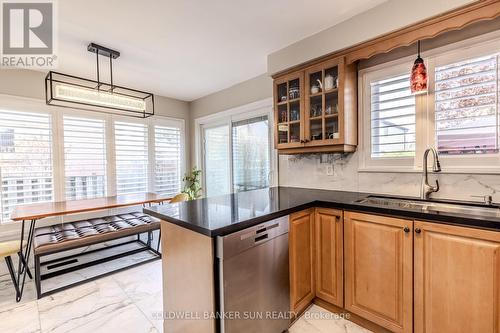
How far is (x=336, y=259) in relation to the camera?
1.87m

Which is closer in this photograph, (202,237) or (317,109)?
(202,237)

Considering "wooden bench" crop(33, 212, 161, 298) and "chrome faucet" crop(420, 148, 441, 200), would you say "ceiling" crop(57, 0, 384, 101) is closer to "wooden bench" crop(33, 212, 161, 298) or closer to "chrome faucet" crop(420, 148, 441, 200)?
"chrome faucet" crop(420, 148, 441, 200)

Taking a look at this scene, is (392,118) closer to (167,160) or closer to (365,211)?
(365,211)

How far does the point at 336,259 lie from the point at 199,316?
1.12 m

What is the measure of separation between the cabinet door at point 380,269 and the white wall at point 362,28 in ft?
4.84

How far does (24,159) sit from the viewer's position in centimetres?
294

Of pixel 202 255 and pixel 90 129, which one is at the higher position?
pixel 90 129

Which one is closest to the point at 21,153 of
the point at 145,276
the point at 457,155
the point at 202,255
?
the point at 145,276

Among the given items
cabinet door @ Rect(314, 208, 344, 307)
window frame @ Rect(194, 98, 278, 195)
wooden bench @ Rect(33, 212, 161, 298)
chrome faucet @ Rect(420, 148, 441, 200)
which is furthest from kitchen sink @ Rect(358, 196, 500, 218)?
wooden bench @ Rect(33, 212, 161, 298)

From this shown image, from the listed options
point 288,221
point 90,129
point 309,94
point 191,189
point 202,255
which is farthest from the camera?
point 191,189

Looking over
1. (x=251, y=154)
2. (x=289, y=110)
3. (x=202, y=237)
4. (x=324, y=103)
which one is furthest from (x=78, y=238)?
(x=324, y=103)

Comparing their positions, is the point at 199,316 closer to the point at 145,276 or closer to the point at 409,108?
the point at 145,276

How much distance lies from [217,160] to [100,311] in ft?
8.94

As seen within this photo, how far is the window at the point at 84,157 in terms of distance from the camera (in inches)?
130
